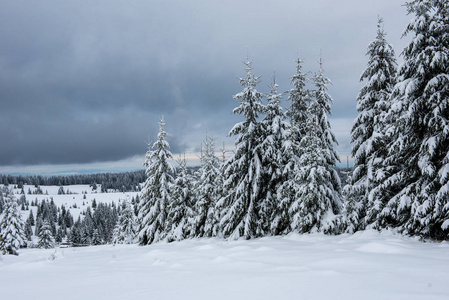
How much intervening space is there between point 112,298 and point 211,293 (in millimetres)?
2029

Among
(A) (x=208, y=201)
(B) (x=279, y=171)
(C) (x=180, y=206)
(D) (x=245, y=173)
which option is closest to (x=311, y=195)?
(B) (x=279, y=171)

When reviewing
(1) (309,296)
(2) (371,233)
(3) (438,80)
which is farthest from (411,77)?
(1) (309,296)

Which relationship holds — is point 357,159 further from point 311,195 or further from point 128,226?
point 128,226

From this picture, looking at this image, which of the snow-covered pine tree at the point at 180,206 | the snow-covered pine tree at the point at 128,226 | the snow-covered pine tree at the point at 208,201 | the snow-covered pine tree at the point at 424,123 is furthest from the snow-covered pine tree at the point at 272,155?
the snow-covered pine tree at the point at 128,226

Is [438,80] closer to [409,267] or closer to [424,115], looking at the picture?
[424,115]

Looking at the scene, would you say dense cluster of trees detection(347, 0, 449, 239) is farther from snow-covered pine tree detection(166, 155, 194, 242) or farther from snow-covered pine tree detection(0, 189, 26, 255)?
snow-covered pine tree detection(0, 189, 26, 255)

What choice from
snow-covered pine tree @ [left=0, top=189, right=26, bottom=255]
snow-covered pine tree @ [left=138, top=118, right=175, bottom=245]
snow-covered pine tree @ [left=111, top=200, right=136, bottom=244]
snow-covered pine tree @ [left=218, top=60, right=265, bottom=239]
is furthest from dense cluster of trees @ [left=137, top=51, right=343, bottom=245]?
snow-covered pine tree @ [left=0, top=189, right=26, bottom=255]

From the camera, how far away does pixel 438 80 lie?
11.4m

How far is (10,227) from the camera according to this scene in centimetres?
3972

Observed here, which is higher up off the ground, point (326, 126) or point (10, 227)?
point (326, 126)

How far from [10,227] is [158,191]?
28.5m

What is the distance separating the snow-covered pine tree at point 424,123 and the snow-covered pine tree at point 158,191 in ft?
65.0

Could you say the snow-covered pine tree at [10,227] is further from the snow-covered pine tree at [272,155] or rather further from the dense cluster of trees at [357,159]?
the snow-covered pine tree at [272,155]

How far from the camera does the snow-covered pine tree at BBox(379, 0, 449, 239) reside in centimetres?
1121
